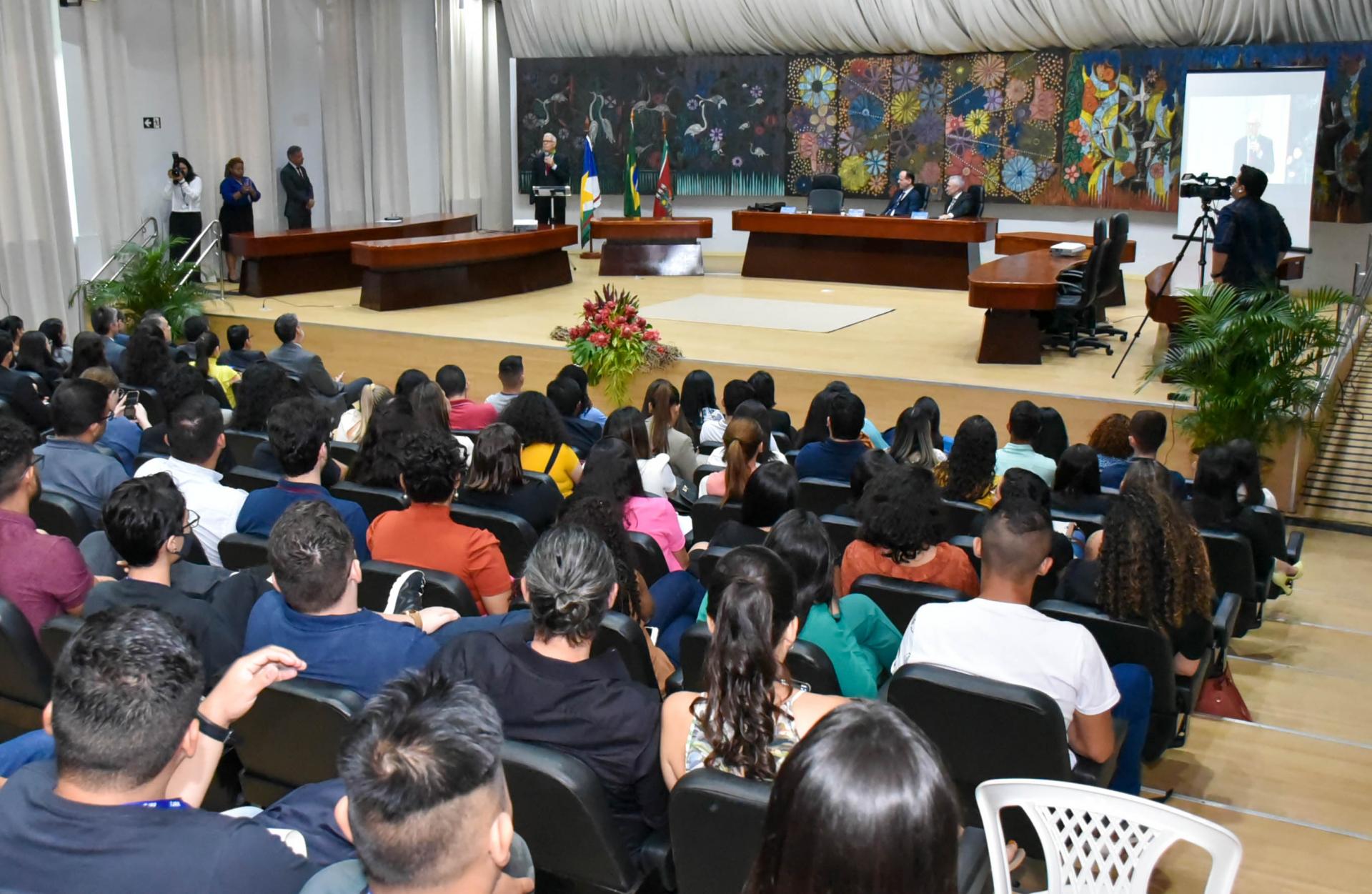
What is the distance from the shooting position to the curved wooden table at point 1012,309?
7.99 metres

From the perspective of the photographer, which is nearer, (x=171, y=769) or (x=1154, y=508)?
(x=171, y=769)

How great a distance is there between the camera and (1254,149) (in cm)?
1115

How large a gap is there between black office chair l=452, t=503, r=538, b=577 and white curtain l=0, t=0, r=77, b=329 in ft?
27.5

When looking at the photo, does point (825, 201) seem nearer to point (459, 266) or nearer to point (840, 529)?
point (459, 266)

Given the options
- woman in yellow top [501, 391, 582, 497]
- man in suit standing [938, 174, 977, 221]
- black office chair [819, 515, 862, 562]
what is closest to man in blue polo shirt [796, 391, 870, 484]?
black office chair [819, 515, 862, 562]

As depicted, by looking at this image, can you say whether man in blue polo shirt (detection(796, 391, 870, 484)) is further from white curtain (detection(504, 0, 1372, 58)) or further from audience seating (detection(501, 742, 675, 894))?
white curtain (detection(504, 0, 1372, 58))

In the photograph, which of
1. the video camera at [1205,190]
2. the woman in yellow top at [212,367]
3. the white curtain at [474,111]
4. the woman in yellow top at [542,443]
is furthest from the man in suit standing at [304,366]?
the white curtain at [474,111]

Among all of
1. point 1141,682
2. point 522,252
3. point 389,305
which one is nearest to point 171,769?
point 1141,682

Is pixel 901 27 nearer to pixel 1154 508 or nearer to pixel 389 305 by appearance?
pixel 389 305

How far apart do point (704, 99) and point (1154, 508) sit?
12.1m

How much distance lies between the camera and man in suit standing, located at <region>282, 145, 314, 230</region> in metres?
13.1

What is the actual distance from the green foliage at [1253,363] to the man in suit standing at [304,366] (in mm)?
4477

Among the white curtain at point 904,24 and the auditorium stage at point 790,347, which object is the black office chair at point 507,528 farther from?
the white curtain at point 904,24

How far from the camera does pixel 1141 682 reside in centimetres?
304
